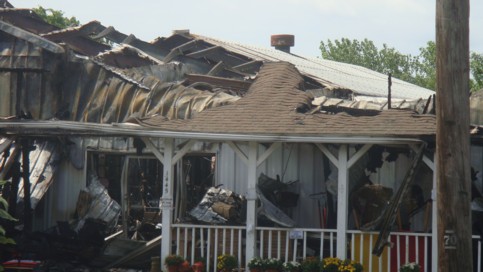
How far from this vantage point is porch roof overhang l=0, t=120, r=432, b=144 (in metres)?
16.1

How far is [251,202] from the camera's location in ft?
55.6

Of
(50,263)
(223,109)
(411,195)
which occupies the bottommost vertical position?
(50,263)

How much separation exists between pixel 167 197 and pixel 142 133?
1.21 meters

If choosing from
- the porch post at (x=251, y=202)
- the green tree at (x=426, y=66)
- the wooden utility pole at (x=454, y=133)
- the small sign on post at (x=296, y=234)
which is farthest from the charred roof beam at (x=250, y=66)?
the green tree at (x=426, y=66)

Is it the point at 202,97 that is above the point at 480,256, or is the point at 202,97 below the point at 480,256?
above

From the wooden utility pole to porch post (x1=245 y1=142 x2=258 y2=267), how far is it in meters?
6.08

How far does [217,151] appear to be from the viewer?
20344 millimetres

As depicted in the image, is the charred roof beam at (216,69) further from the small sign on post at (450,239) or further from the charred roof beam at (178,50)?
the small sign on post at (450,239)

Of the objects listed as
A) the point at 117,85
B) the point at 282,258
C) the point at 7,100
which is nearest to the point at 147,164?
the point at 117,85

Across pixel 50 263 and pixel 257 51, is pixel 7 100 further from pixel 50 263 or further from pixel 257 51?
pixel 257 51

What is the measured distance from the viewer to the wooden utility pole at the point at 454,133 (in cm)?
1103

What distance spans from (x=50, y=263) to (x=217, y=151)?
3.97 m

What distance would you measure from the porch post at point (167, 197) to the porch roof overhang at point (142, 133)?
55 cm

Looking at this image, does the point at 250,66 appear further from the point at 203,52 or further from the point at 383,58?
the point at 383,58
